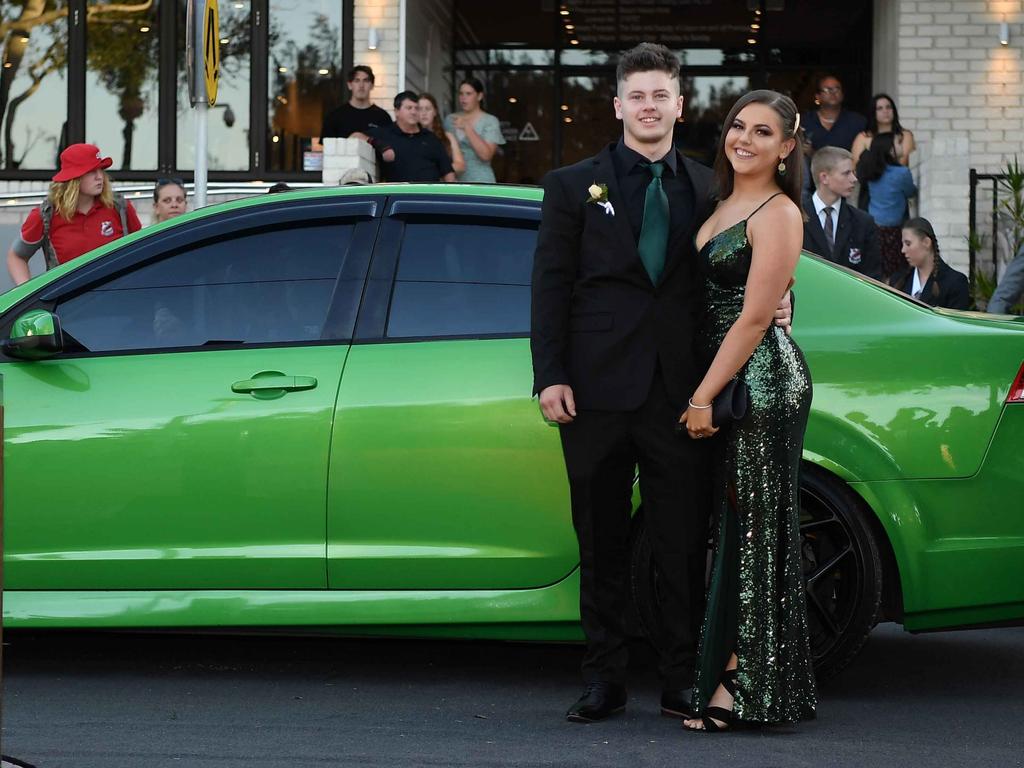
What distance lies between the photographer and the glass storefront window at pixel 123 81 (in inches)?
647

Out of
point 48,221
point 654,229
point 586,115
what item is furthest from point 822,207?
point 586,115

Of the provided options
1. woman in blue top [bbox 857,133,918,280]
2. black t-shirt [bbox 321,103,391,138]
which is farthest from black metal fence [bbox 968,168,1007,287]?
black t-shirt [bbox 321,103,391,138]

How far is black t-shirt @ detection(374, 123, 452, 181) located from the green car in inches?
290

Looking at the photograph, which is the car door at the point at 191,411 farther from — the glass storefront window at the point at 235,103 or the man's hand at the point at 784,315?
the glass storefront window at the point at 235,103

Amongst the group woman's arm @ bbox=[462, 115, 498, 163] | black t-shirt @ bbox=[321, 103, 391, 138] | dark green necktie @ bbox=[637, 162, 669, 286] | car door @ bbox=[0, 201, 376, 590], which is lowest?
car door @ bbox=[0, 201, 376, 590]

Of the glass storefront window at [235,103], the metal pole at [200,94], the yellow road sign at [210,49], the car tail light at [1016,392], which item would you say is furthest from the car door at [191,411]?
the glass storefront window at [235,103]

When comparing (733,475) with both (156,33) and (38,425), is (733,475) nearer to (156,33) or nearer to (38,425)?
(38,425)

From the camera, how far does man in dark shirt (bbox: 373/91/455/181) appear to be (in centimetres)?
1273

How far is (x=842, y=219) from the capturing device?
9.19 metres

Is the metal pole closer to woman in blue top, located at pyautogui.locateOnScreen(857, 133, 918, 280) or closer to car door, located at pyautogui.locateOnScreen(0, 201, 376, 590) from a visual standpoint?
car door, located at pyautogui.locateOnScreen(0, 201, 376, 590)

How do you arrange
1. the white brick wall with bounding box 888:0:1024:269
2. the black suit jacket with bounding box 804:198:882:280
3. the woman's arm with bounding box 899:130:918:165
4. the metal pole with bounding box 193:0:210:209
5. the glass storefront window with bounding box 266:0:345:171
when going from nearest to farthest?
the metal pole with bounding box 193:0:210:209, the black suit jacket with bounding box 804:198:882:280, the woman's arm with bounding box 899:130:918:165, the white brick wall with bounding box 888:0:1024:269, the glass storefront window with bounding box 266:0:345:171

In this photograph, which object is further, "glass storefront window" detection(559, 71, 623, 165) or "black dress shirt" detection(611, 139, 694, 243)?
→ "glass storefront window" detection(559, 71, 623, 165)

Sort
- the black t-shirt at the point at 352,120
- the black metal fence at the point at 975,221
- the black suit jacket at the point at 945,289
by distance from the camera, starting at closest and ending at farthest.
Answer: the black suit jacket at the point at 945,289, the black metal fence at the point at 975,221, the black t-shirt at the point at 352,120

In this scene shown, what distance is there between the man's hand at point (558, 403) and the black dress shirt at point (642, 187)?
1.60 ft
